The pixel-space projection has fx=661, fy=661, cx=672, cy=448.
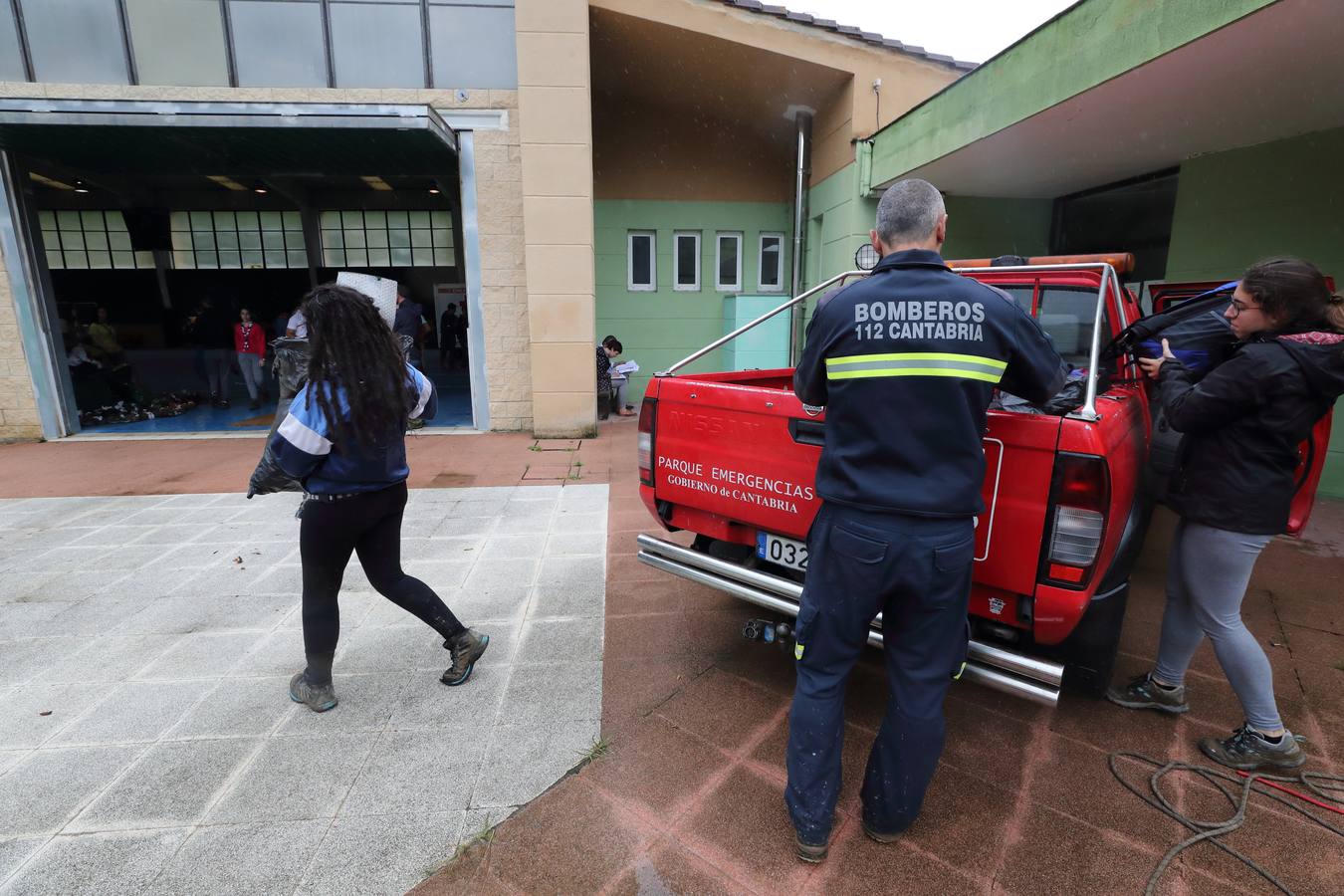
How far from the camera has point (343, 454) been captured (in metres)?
2.57

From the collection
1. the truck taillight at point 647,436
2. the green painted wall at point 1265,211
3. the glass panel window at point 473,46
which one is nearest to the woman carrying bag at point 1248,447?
the truck taillight at point 647,436

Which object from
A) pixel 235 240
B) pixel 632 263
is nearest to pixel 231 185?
pixel 235 240

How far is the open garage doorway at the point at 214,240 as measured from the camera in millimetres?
7883

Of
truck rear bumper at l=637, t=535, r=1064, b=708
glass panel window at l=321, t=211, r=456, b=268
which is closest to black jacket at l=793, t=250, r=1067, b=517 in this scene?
truck rear bumper at l=637, t=535, r=1064, b=708

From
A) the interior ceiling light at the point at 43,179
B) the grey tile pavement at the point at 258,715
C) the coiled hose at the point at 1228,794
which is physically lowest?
the grey tile pavement at the point at 258,715

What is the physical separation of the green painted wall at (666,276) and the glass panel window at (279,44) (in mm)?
4377

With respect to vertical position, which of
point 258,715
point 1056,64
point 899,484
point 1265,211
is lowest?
point 258,715

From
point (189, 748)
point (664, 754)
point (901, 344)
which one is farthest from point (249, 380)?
point (901, 344)

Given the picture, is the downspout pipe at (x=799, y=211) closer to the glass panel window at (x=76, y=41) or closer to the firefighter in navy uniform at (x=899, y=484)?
the firefighter in navy uniform at (x=899, y=484)

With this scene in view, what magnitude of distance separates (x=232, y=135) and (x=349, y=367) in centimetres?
756

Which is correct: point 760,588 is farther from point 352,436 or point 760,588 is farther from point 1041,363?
point 352,436

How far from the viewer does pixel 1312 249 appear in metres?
5.85

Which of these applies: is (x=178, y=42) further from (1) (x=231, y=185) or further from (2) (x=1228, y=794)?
(2) (x=1228, y=794)

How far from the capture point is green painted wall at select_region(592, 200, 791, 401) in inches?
442
